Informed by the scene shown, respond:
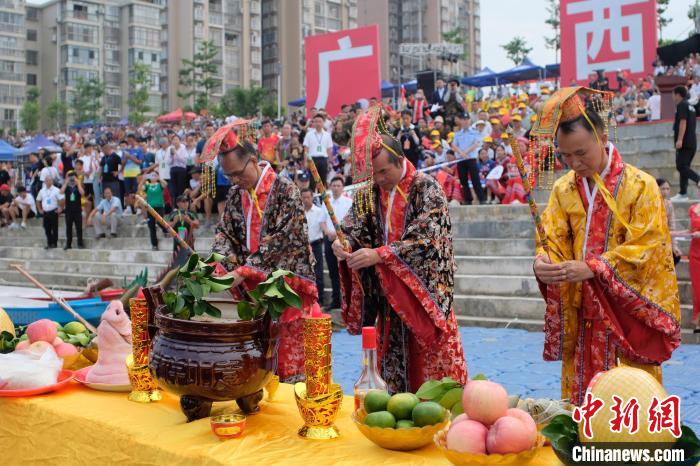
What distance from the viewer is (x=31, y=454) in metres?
2.42

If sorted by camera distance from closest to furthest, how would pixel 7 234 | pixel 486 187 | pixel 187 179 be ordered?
pixel 486 187 < pixel 187 179 < pixel 7 234

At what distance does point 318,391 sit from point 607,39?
46.8ft

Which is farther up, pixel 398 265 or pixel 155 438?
pixel 398 265

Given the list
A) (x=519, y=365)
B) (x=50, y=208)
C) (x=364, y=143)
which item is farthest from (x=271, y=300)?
(x=50, y=208)

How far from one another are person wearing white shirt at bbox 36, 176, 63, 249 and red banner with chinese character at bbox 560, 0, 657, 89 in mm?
10476

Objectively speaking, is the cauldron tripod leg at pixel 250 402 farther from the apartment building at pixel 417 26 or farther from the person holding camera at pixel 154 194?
the apartment building at pixel 417 26

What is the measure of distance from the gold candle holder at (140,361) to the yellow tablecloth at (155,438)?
4cm

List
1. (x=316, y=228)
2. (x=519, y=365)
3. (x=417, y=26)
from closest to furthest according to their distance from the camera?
(x=519, y=365) → (x=316, y=228) → (x=417, y=26)

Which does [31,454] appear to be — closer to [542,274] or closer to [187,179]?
[542,274]

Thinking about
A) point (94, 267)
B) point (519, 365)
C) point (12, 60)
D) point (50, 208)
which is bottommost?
point (519, 365)

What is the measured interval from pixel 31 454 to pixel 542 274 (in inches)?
70.5

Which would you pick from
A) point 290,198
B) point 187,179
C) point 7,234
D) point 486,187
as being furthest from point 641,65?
point 7,234

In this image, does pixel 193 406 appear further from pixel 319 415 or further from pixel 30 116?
pixel 30 116

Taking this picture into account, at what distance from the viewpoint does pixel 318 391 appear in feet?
6.63
